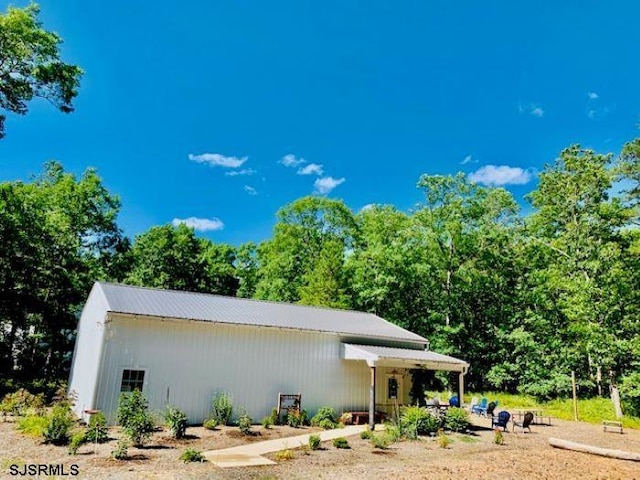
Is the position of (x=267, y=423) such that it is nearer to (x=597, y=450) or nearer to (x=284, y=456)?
(x=284, y=456)

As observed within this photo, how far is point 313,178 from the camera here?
39406 mm

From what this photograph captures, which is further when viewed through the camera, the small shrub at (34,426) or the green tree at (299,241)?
the green tree at (299,241)

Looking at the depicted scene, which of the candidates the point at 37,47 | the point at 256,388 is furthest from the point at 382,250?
the point at 37,47

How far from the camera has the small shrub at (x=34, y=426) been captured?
35.7 ft

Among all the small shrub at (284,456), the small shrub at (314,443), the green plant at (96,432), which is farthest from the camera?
the small shrub at (314,443)

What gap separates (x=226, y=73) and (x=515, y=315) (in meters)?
24.5

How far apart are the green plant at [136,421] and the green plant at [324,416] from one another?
20.6 ft

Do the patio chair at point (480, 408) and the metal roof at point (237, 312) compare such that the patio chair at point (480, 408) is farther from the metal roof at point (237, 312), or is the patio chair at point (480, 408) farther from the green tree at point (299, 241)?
the green tree at point (299, 241)

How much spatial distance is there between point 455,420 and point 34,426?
1304cm

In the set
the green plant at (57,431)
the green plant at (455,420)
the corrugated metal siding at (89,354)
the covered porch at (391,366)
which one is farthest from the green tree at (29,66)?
the green plant at (455,420)

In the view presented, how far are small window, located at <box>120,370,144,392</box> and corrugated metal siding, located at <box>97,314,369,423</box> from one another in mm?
166

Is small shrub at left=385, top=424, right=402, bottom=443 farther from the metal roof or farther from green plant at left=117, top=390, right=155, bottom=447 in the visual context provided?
green plant at left=117, top=390, right=155, bottom=447

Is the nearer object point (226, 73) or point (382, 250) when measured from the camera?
point (226, 73)

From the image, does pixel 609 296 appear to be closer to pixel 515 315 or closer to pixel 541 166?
pixel 515 315
